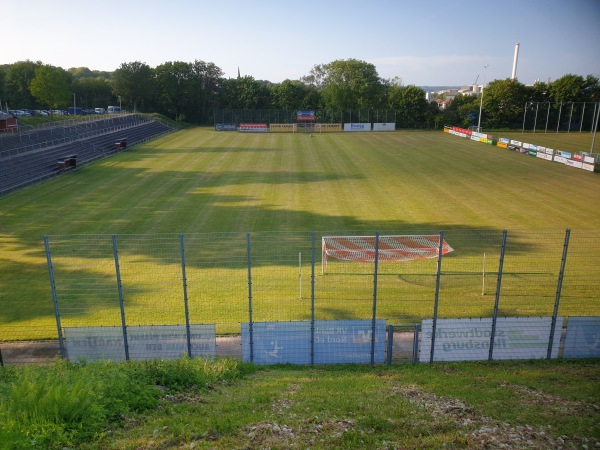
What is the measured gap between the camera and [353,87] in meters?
90.1

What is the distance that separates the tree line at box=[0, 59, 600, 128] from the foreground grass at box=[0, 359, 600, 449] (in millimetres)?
81341

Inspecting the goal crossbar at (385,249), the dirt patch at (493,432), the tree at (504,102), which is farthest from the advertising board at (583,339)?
the tree at (504,102)

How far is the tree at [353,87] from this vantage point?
8938 centimetres

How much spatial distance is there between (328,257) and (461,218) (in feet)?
33.4

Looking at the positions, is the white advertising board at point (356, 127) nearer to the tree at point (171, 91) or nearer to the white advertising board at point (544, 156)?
the tree at point (171, 91)

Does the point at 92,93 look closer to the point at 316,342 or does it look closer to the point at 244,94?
the point at 244,94

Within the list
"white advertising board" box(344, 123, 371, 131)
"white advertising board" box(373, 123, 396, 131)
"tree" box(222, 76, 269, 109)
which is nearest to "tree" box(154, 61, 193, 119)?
"tree" box(222, 76, 269, 109)

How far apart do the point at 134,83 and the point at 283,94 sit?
30.0 m

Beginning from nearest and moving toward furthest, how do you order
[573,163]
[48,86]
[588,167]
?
1. [588,167]
2. [573,163]
3. [48,86]

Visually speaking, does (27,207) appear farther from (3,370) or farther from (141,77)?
(141,77)

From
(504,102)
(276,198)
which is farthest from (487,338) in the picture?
(504,102)

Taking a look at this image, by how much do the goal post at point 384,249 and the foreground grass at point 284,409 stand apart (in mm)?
9106

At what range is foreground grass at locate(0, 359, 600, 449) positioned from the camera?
6.77m

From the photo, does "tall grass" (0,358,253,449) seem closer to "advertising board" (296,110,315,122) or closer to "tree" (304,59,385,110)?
"advertising board" (296,110,315,122)
